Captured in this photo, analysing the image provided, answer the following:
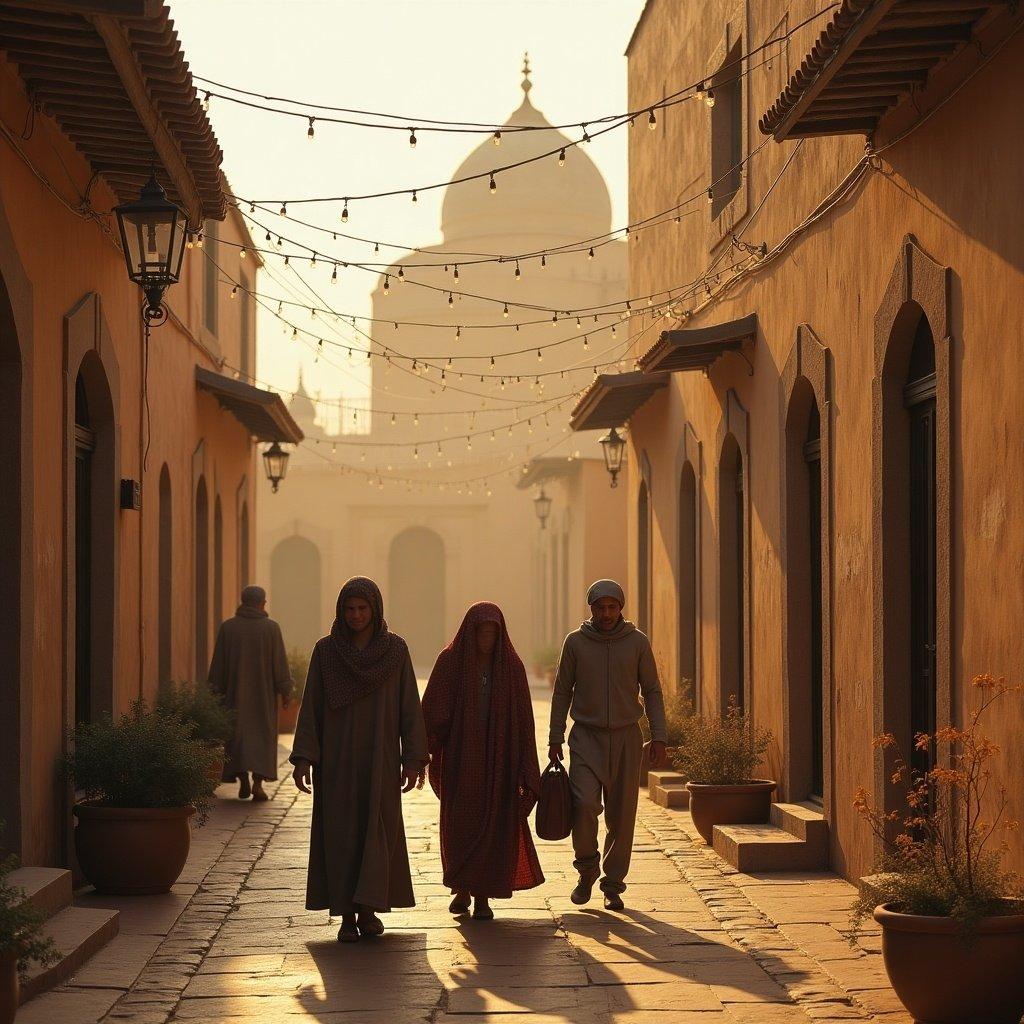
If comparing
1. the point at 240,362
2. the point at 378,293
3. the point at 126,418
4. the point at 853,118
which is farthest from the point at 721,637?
the point at 378,293

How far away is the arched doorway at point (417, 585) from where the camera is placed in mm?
42906

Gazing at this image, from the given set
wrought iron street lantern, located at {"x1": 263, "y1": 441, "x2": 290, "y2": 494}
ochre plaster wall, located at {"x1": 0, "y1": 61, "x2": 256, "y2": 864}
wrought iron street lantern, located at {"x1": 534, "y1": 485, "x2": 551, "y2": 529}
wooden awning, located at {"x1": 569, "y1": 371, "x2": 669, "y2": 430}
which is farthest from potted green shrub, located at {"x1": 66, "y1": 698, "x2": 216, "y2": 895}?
wrought iron street lantern, located at {"x1": 534, "y1": 485, "x2": 551, "y2": 529}

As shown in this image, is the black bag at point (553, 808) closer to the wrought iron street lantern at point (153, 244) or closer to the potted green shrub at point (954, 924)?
the potted green shrub at point (954, 924)

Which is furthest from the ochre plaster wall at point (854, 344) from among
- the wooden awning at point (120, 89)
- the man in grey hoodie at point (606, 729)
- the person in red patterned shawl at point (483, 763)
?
the wooden awning at point (120, 89)

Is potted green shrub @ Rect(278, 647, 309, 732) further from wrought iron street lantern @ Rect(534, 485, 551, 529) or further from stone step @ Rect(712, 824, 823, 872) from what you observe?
wrought iron street lantern @ Rect(534, 485, 551, 529)

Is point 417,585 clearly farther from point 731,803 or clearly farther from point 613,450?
point 731,803

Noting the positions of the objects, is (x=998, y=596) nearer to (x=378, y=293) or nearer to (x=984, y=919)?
(x=984, y=919)

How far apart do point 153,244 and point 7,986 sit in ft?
15.6

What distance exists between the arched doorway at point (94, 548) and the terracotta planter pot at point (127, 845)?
61.2 inches

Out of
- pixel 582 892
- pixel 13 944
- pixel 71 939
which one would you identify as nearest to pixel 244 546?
pixel 582 892

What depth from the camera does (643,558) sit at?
60.8 ft

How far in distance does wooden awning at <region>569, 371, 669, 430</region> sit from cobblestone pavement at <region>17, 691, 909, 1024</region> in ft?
22.2

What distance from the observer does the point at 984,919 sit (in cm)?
582

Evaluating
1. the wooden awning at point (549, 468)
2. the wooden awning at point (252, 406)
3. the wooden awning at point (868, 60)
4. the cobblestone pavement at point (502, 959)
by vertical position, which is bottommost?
the cobblestone pavement at point (502, 959)
